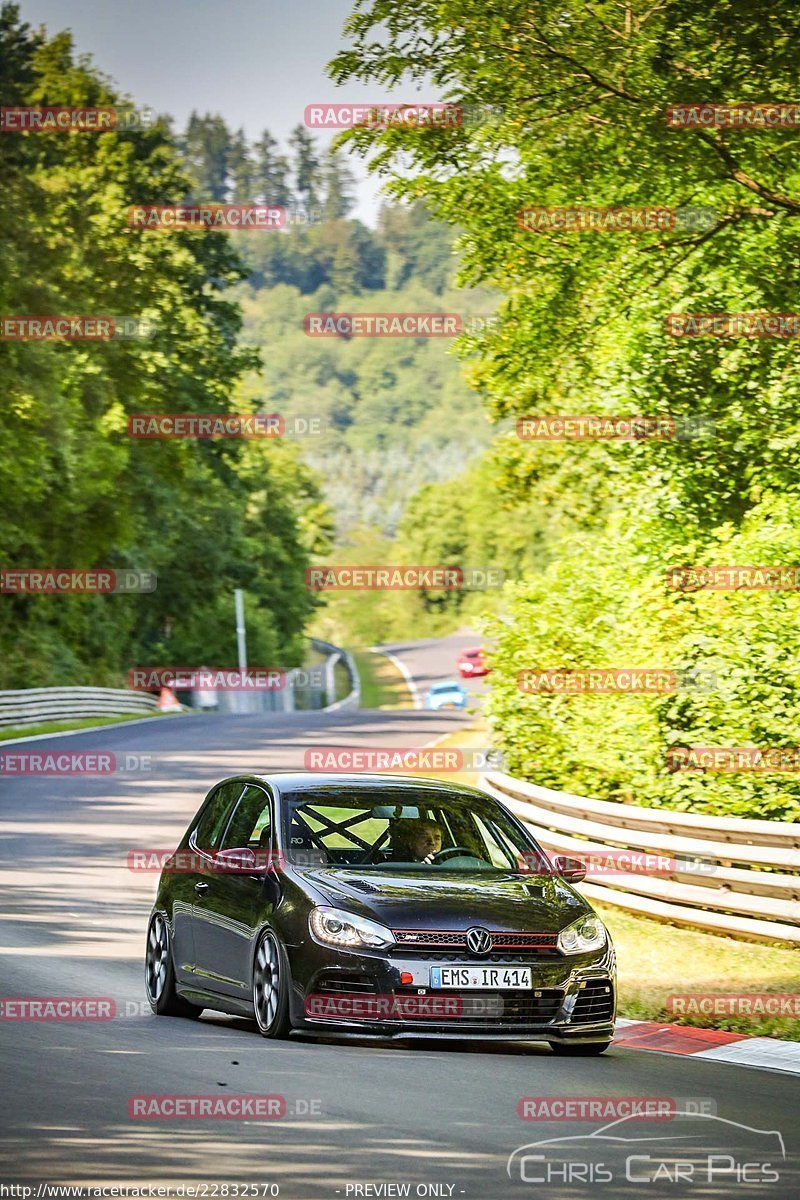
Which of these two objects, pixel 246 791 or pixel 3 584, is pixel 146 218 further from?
pixel 246 791

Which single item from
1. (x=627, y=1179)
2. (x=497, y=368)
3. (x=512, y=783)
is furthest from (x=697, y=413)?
(x=627, y=1179)

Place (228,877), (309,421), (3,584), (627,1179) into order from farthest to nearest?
(309,421)
(3,584)
(228,877)
(627,1179)

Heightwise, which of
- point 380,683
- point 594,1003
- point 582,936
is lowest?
point 380,683

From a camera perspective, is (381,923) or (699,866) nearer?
(381,923)

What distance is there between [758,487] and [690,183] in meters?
3.68

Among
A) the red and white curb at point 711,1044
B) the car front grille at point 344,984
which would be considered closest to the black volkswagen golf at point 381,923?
the car front grille at point 344,984

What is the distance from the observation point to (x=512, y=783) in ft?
63.5

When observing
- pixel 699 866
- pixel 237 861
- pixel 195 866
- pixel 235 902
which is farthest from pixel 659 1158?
pixel 699 866

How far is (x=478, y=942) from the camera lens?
9.37 m

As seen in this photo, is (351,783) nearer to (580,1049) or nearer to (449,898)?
(449,898)

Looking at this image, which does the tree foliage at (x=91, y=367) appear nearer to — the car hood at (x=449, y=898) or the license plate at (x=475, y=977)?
the car hood at (x=449, y=898)

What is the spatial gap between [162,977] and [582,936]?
2.94 meters

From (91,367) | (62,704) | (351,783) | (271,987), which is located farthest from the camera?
(91,367)

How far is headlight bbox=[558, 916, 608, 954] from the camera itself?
9602 millimetres
